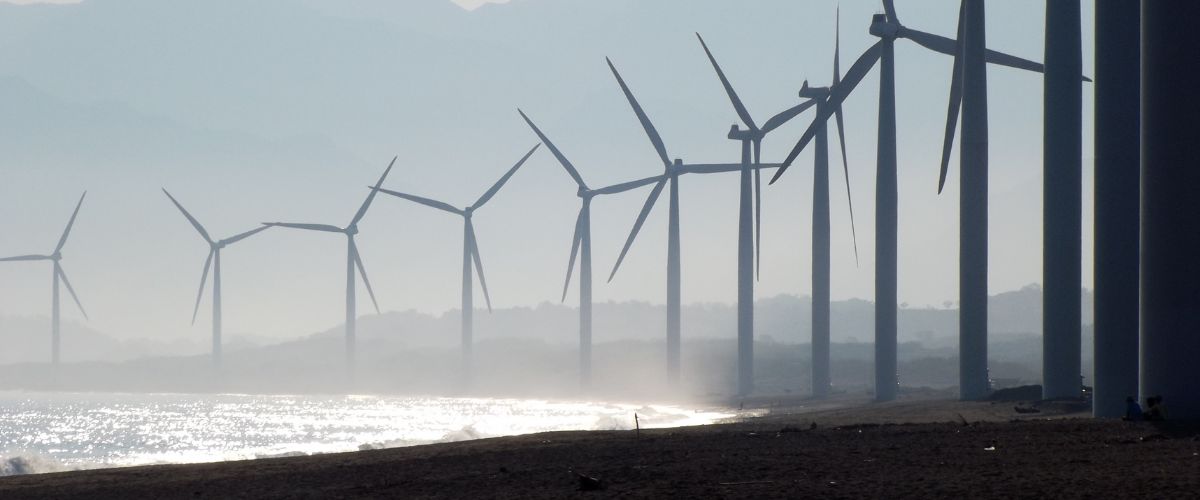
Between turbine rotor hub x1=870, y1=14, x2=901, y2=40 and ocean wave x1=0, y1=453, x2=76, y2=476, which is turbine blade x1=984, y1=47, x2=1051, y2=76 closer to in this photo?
turbine rotor hub x1=870, y1=14, x2=901, y2=40

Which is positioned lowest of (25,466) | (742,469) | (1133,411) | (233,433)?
(233,433)

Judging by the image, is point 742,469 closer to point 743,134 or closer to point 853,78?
point 853,78

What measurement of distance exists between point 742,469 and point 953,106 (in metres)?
38.3

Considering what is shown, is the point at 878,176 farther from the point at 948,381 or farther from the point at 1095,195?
the point at 948,381

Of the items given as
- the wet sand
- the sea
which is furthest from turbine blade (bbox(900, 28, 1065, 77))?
the wet sand

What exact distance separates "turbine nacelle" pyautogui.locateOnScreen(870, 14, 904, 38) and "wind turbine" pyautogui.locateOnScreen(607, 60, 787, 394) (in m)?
24.3

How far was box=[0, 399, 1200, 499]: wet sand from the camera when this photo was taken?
1684 cm

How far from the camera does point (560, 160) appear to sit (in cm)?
11512

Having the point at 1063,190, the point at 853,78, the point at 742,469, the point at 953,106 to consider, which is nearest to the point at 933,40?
the point at 853,78

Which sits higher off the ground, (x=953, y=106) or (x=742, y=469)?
(x=953, y=106)

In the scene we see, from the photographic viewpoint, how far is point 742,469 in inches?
792

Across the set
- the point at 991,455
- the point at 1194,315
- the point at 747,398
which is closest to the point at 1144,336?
the point at 1194,315

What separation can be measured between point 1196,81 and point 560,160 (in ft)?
301

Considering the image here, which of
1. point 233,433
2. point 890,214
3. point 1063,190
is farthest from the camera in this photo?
point 233,433
